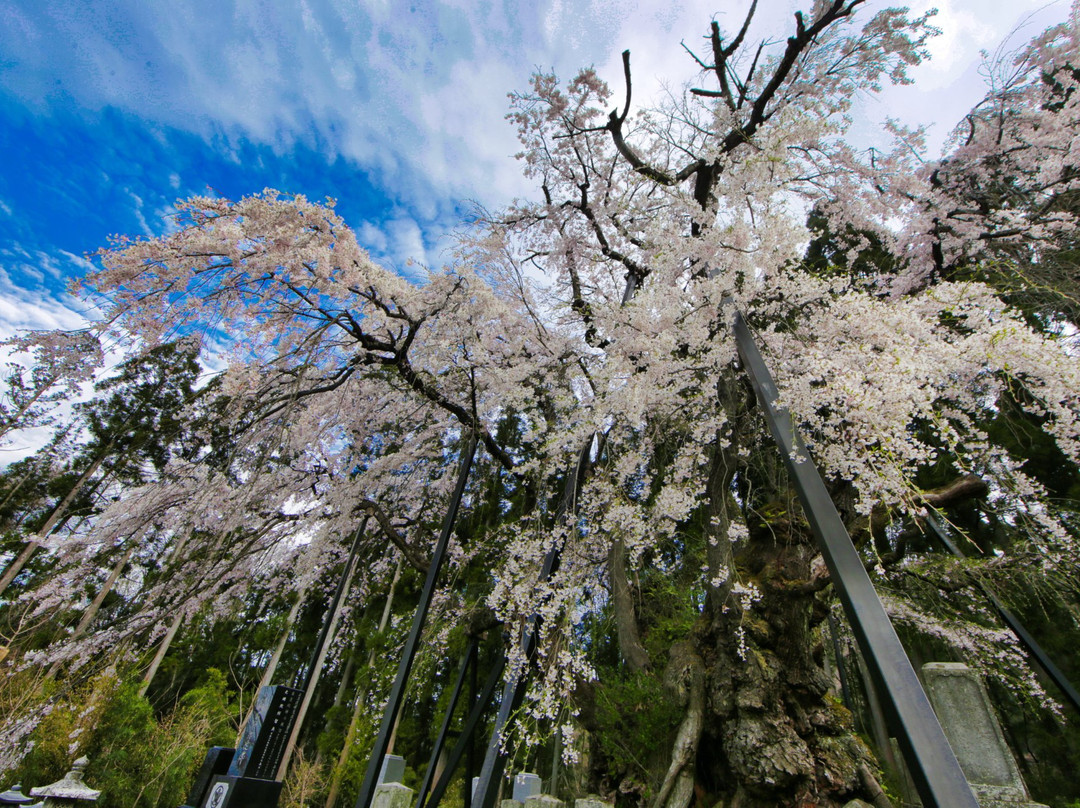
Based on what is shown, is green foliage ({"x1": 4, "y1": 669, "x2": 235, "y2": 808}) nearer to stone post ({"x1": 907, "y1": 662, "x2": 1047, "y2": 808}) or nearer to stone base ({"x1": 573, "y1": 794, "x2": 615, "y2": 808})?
stone base ({"x1": 573, "y1": 794, "x2": 615, "y2": 808})

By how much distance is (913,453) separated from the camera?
2.85m

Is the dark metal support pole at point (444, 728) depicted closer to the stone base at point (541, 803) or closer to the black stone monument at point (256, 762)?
the stone base at point (541, 803)

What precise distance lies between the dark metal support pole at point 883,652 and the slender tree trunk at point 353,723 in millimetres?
11722

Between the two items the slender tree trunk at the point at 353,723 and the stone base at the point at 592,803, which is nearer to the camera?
the stone base at the point at 592,803

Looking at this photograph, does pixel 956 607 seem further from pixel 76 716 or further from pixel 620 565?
pixel 76 716

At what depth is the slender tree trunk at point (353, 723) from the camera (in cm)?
1227

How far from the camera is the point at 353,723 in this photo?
1303cm

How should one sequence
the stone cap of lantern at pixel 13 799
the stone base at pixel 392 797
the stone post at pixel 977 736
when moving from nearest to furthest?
the stone post at pixel 977 736, the stone cap of lantern at pixel 13 799, the stone base at pixel 392 797

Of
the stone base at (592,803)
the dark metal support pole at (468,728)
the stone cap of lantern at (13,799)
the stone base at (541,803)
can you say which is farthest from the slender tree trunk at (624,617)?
the stone cap of lantern at (13,799)

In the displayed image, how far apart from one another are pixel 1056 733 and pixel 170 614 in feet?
51.5

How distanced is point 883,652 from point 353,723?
15.3 meters

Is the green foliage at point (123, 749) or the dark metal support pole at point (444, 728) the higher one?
the dark metal support pole at point (444, 728)

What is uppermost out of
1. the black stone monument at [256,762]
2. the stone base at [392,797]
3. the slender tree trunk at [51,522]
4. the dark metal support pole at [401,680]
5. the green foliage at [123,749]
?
the slender tree trunk at [51,522]

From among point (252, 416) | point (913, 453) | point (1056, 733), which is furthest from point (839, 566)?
point (1056, 733)
